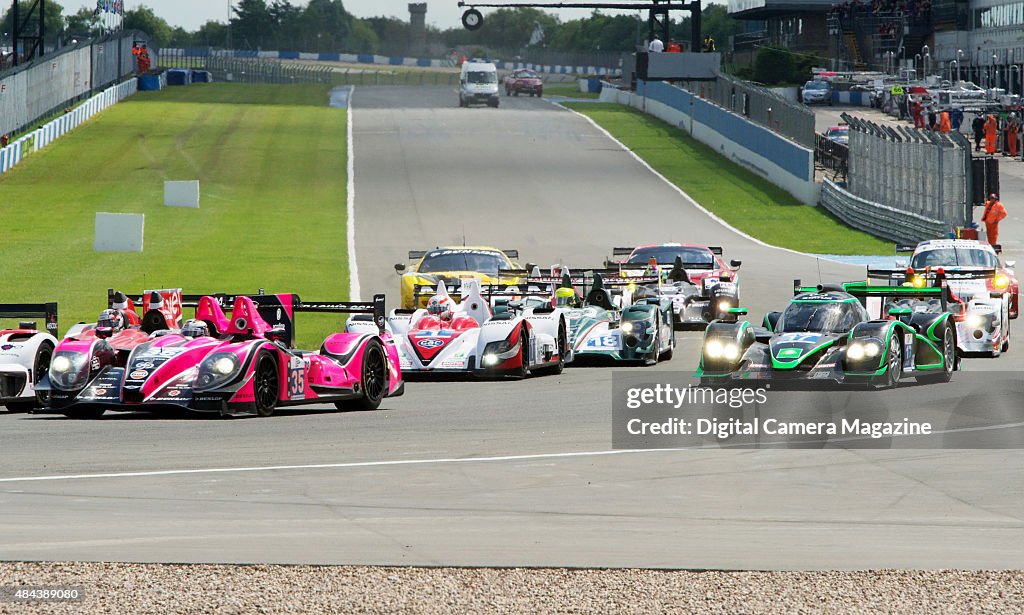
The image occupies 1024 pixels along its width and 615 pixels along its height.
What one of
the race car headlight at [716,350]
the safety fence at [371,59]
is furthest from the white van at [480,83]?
the race car headlight at [716,350]

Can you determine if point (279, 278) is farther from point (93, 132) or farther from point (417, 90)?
point (417, 90)

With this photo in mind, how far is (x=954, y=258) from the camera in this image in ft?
80.7

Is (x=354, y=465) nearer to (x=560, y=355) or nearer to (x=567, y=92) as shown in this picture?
(x=560, y=355)

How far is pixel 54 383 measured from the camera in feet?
48.5

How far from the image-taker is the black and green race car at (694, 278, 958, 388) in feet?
52.1

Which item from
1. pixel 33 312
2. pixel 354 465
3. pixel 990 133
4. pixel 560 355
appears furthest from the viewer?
pixel 990 133

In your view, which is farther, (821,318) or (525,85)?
(525,85)

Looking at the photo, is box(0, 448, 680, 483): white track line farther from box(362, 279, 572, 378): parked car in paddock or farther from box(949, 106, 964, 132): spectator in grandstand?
box(949, 106, 964, 132): spectator in grandstand

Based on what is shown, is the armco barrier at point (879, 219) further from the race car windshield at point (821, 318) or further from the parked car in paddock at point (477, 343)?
the race car windshield at point (821, 318)

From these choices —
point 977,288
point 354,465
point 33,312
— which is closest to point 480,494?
point 354,465

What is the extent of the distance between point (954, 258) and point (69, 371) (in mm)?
14830

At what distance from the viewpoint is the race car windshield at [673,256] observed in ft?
88.1

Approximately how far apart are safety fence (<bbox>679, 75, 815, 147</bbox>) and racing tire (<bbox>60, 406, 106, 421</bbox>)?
129 feet

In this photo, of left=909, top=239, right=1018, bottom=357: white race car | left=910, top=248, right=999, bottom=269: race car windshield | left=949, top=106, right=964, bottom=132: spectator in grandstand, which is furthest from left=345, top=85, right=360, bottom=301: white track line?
left=949, top=106, right=964, bottom=132: spectator in grandstand
